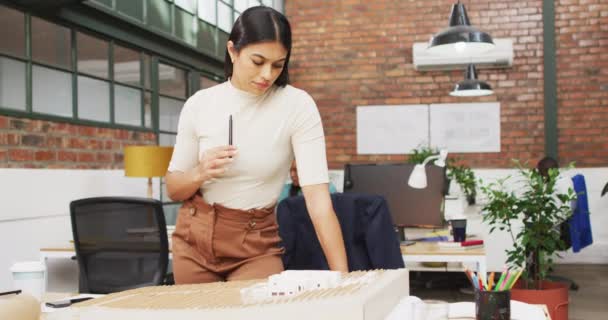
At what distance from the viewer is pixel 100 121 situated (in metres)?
4.39

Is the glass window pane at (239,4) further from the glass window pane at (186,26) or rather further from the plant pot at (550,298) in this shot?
the plant pot at (550,298)

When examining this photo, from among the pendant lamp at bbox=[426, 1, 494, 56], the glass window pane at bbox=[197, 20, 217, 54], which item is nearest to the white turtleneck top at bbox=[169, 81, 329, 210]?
the pendant lamp at bbox=[426, 1, 494, 56]

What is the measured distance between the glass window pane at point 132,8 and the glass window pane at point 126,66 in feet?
0.83

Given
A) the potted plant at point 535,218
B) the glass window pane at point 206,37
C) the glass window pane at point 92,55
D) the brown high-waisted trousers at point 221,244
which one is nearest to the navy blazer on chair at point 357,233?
the brown high-waisted trousers at point 221,244

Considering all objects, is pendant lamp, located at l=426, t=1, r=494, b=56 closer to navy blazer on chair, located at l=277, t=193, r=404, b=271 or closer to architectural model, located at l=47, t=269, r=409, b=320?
navy blazer on chair, located at l=277, t=193, r=404, b=271

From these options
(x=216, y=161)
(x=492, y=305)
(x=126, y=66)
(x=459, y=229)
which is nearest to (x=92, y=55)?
(x=126, y=66)

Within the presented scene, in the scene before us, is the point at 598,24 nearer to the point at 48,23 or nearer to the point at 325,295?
the point at 48,23

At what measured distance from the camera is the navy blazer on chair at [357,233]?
7.45ft

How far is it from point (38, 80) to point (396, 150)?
4722 mm

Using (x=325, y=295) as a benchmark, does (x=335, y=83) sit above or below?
above

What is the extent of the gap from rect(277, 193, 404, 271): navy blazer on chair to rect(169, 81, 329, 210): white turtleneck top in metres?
0.63

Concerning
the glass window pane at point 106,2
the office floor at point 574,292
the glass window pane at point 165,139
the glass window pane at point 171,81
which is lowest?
the office floor at point 574,292

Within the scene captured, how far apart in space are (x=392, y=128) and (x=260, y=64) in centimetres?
629

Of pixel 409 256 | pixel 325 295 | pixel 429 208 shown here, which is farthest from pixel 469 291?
pixel 325 295
